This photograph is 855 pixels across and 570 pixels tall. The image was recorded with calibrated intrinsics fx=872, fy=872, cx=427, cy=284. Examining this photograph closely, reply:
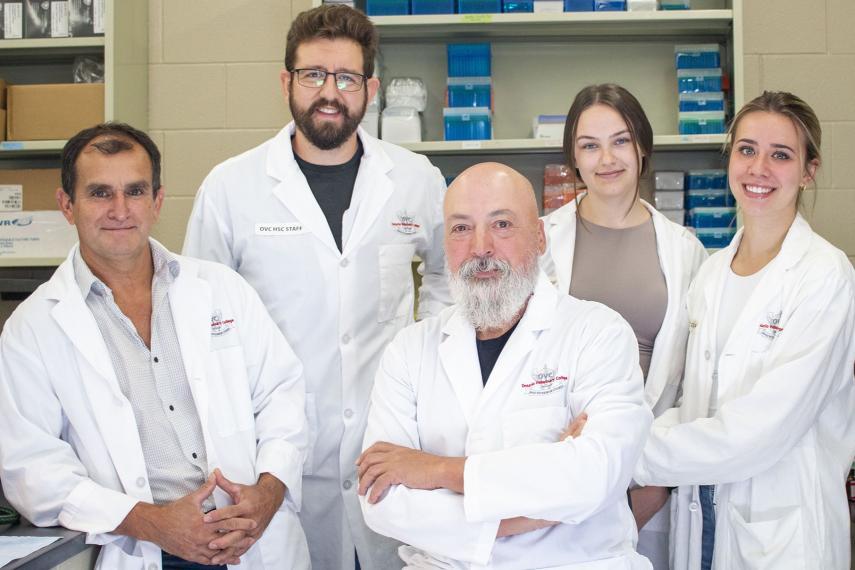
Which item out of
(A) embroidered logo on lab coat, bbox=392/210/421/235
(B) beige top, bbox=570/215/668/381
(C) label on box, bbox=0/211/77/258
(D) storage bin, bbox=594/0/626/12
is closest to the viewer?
(B) beige top, bbox=570/215/668/381

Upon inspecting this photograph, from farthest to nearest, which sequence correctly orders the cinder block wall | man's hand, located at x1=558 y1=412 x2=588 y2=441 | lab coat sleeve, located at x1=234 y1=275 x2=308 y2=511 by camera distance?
the cinder block wall
lab coat sleeve, located at x1=234 y1=275 x2=308 y2=511
man's hand, located at x1=558 y1=412 x2=588 y2=441

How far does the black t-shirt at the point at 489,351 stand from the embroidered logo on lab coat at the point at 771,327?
57 cm

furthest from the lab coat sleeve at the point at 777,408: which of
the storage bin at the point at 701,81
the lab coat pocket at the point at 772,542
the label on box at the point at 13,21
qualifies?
the label on box at the point at 13,21

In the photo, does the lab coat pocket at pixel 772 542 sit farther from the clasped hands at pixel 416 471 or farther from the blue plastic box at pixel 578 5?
the blue plastic box at pixel 578 5

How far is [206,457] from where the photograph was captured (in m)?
1.85

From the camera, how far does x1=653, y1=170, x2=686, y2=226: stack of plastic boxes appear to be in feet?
9.86

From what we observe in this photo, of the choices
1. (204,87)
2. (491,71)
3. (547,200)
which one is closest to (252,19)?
(204,87)

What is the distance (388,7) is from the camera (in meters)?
2.96

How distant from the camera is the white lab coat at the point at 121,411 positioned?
5.55 feet

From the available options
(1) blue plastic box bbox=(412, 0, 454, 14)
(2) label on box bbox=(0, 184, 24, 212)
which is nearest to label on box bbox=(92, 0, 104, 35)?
(2) label on box bbox=(0, 184, 24, 212)

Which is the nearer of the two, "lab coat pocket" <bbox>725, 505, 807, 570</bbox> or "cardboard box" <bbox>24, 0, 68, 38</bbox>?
"lab coat pocket" <bbox>725, 505, 807, 570</bbox>

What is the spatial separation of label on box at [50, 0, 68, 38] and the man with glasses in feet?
3.93

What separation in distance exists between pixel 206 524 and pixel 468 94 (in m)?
1.81

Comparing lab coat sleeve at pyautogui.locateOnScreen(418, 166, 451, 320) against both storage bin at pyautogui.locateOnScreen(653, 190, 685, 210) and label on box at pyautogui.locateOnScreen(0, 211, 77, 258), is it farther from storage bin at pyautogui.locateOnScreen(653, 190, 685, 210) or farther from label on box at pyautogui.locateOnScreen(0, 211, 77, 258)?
label on box at pyautogui.locateOnScreen(0, 211, 77, 258)
